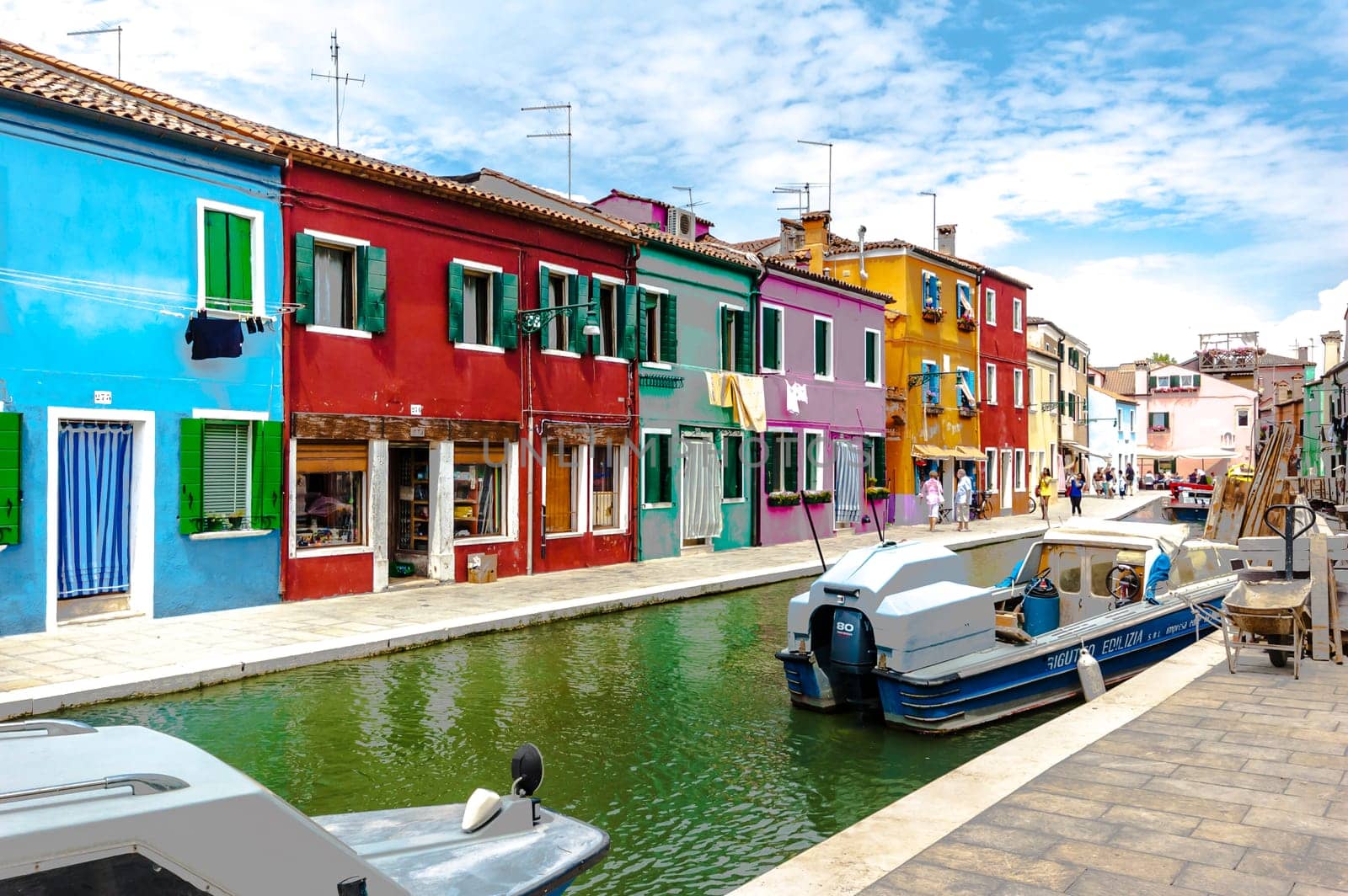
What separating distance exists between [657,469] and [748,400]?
3.48 m

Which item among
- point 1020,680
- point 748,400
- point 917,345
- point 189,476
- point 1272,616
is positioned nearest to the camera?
point 1272,616

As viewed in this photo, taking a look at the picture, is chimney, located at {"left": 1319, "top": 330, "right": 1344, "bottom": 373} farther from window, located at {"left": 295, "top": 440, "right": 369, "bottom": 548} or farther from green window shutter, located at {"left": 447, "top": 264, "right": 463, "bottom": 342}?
window, located at {"left": 295, "top": 440, "right": 369, "bottom": 548}

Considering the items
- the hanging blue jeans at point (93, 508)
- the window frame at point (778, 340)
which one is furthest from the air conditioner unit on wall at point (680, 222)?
the hanging blue jeans at point (93, 508)

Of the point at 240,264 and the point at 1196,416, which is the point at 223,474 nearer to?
the point at 240,264

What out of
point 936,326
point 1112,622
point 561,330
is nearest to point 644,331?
point 561,330

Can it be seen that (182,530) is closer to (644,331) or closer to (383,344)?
(383,344)

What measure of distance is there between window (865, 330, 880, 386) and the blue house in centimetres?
1925

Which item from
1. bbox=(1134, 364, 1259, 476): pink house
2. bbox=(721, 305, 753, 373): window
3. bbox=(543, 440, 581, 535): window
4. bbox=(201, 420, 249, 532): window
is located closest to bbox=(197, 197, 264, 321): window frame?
bbox=(201, 420, 249, 532): window

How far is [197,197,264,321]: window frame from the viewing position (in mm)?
13945

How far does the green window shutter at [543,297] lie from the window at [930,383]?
1749 centimetres

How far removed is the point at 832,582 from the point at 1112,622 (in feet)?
10.1

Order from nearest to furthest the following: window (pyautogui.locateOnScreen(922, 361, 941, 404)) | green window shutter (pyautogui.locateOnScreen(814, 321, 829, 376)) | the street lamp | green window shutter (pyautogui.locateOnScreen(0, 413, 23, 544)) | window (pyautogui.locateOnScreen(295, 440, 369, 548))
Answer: green window shutter (pyautogui.locateOnScreen(0, 413, 23, 544))
window (pyautogui.locateOnScreen(295, 440, 369, 548))
the street lamp
green window shutter (pyautogui.locateOnScreen(814, 321, 829, 376))
window (pyautogui.locateOnScreen(922, 361, 941, 404))

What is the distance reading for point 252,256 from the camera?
1459 cm

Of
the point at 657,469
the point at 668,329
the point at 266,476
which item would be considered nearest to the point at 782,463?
the point at 657,469
